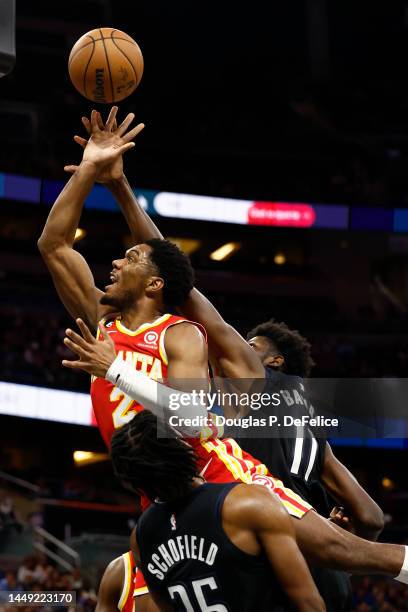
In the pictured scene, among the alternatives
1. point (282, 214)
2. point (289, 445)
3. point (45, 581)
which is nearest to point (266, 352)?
point (289, 445)

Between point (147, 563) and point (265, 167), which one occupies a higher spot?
point (265, 167)

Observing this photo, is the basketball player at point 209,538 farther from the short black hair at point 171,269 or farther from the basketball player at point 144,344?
the short black hair at point 171,269

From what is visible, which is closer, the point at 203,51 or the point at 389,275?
the point at 389,275

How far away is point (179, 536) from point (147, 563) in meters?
0.20

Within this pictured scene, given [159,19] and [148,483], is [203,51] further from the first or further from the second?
[148,483]

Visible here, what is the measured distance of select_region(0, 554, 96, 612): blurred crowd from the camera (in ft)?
44.3

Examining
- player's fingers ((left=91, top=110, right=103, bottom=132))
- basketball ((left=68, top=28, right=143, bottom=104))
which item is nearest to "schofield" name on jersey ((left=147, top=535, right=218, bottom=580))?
player's fingers ((left=91, top=110, right=103, bottom=132))

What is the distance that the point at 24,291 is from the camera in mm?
25719

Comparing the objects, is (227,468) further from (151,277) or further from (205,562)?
(151,277)

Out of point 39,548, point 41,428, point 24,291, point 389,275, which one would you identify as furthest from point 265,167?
point 39,548

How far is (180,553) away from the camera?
365cm

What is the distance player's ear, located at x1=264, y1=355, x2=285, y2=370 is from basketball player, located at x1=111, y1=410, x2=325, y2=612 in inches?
83.7

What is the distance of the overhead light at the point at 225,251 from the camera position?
92.3 feet

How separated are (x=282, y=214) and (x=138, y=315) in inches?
842
